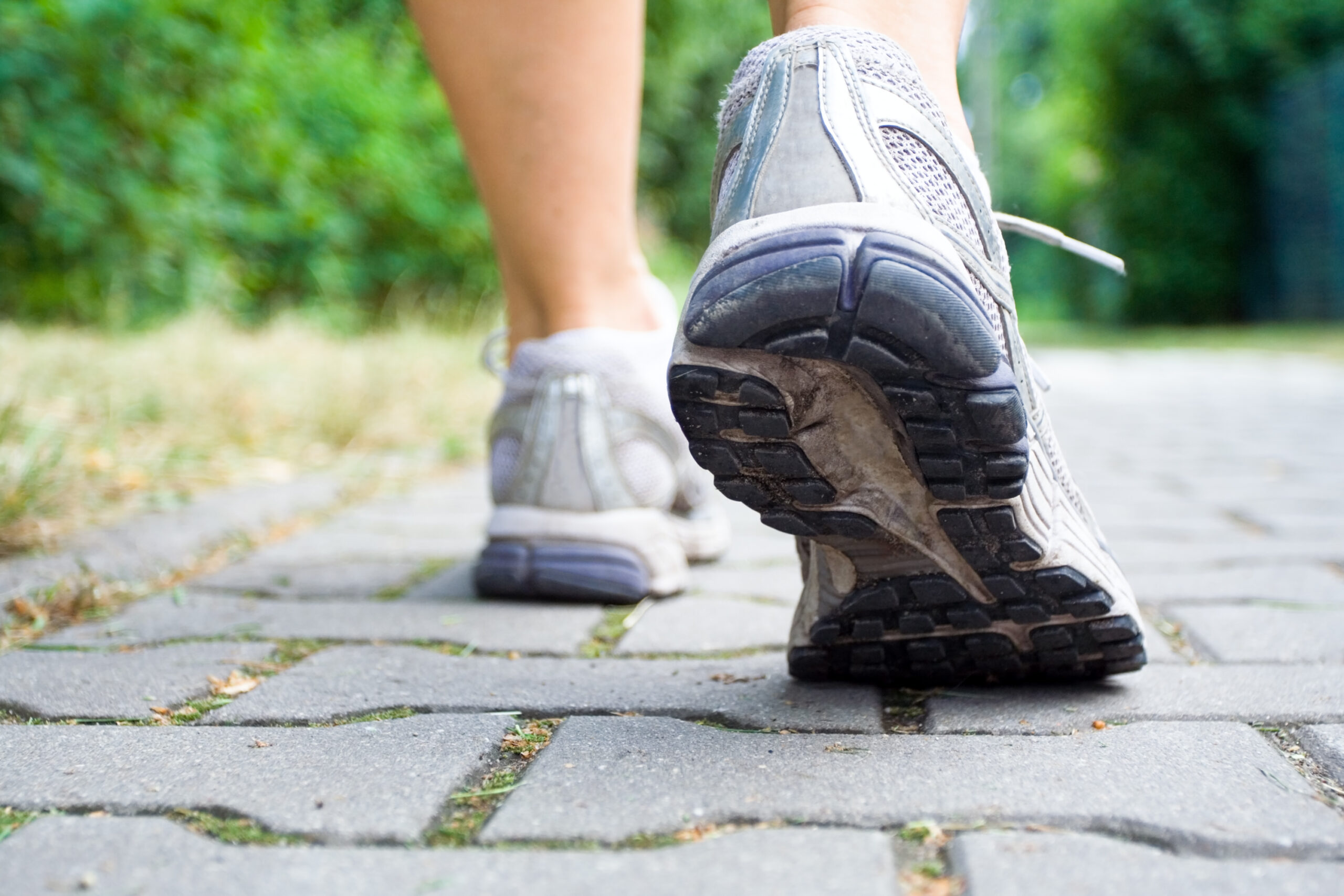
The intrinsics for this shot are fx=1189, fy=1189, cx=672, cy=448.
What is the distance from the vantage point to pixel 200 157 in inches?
169

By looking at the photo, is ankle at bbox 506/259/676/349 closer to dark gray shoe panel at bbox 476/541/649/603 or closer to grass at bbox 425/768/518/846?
dark gray shoe panel at bbox 476/541/649/603

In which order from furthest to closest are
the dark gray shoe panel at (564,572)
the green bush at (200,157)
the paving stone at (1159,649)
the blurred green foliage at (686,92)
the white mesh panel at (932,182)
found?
the blurred green foliage at (686,92), the green bush at (200,157), the dark gray shoe panel at (564,572), the paving stone at (1159,649), the white mesh panel at (932,182)

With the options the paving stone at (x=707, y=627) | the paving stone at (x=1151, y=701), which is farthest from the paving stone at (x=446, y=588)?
the paving stone at (x=1151, y=701)

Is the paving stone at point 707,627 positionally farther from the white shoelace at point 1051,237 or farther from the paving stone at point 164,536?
the paving stone at point 164,536

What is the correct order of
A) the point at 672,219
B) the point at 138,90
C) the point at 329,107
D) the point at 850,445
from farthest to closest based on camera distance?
the point at 672,219 < the point at 329,107 < the point at 138,90 < the point at 850,445

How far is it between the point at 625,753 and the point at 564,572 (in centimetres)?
59

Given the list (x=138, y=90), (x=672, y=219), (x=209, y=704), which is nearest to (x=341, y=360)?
(x=138, y=90)

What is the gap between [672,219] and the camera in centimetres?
1180

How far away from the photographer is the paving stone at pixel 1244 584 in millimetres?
1561

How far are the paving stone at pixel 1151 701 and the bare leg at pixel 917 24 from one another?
0.50 metres

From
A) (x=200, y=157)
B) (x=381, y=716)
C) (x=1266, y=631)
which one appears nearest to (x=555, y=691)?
(x=381, y=716)

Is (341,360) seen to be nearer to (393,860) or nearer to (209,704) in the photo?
(209,704)

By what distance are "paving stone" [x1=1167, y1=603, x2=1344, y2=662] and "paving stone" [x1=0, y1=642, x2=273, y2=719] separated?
40.9 inches

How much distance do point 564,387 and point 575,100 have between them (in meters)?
0.36
